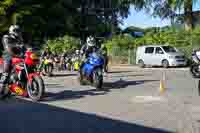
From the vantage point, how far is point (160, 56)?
126ft

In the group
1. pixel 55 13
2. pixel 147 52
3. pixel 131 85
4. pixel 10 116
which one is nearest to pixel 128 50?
pixel 147 52

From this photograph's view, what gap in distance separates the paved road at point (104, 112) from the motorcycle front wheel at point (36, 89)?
207 mm

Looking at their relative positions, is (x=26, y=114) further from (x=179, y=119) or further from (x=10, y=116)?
(x=179, y=119)

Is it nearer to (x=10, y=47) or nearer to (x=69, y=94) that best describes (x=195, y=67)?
(x=69, y=94)

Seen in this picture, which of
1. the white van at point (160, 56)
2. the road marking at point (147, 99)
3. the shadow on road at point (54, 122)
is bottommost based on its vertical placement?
the shadow on road at point (54, 122)

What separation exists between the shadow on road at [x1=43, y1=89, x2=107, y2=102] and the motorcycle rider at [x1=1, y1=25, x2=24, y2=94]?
3.86 feet

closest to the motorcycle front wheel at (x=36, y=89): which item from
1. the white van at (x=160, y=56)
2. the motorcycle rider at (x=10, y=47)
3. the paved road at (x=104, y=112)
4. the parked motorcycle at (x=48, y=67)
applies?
the paved road at (x=104, y=112)

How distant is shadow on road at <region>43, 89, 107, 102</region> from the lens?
49.1ft

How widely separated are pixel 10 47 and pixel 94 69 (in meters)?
4.35

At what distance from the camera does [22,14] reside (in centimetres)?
4191

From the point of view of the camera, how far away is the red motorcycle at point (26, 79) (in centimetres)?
1410

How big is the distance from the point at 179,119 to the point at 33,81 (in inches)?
172

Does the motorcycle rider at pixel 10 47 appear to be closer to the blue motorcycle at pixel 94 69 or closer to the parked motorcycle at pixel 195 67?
the blue motorcycle at pixel 94 69

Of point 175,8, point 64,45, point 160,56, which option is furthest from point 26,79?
point 175,8
